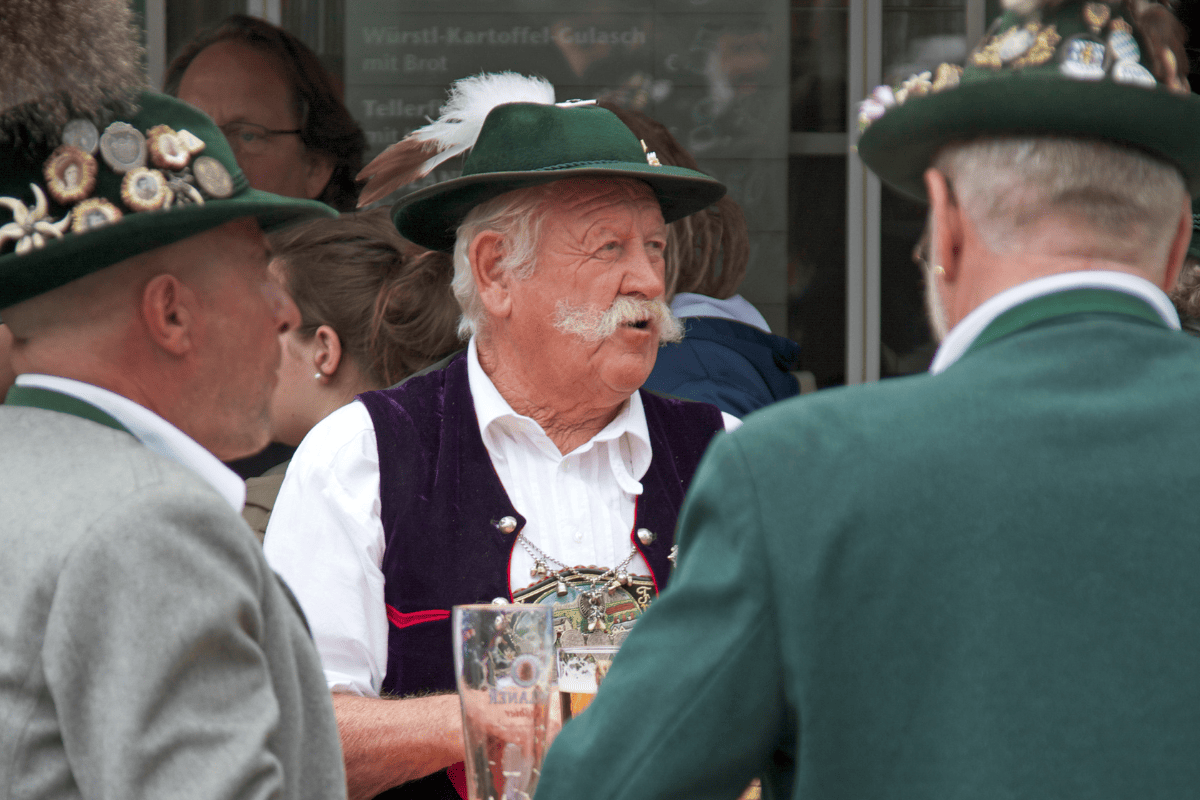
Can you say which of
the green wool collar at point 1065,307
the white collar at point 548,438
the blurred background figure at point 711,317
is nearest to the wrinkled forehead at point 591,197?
the white collar at point 548,438

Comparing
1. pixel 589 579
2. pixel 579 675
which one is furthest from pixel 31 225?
pixel 589 579

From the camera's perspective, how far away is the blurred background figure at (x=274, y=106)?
424cm

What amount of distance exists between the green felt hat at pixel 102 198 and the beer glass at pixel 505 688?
0.61 m

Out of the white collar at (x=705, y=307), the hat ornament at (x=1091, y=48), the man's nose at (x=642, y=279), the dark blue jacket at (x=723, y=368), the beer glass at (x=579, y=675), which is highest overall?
the hat ornament at (x=1091, y=48)

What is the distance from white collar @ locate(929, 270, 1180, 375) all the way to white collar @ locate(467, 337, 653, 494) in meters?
1.27

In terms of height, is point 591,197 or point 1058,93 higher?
point 1058,93

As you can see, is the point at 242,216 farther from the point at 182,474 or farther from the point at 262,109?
the point at 262,109

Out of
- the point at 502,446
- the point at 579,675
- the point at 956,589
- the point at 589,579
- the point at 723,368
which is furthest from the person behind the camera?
the point at 723,368

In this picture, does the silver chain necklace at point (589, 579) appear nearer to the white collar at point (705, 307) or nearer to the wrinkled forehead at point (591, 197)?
the wrinkled forehead at point (591, 197)

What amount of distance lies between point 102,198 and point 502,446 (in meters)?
1.22

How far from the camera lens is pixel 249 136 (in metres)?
4.23

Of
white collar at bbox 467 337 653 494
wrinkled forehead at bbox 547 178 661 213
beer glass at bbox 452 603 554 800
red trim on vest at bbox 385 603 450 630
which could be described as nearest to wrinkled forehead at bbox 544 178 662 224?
wrinkled forehead at bbox 547 178 661 213

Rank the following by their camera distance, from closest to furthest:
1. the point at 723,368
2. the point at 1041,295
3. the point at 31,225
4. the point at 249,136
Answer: the point at 1041,295
the point at 31,225
the point at 723,368
the point at 249,136

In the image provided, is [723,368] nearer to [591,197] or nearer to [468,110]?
[591,197]
